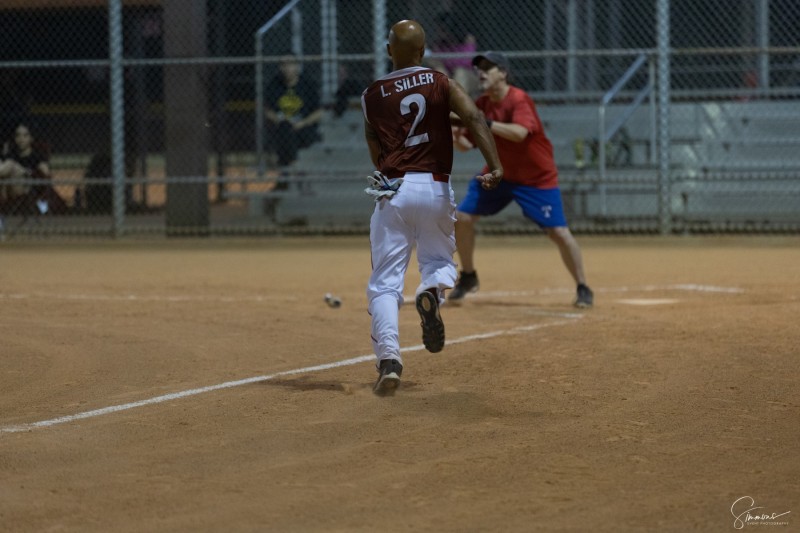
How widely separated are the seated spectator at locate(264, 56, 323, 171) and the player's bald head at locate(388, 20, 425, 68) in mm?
10810

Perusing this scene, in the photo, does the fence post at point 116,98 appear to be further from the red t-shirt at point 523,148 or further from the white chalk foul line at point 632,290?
the red t-shirt at point 523,148

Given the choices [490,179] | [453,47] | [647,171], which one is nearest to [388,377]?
[490,179]

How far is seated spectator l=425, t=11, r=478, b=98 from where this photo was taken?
1656cm

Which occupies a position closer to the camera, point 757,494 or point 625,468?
Answer: point 757,494

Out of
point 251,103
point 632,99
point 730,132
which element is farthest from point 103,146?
point 730,132

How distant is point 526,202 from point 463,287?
0.92 metres

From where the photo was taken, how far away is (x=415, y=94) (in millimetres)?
6062

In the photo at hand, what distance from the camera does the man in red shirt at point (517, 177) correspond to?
932cm

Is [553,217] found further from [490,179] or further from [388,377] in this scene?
[388,377]

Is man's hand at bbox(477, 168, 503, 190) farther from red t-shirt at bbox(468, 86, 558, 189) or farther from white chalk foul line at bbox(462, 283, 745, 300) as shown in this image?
white chalk foul line at bbox(462, 283, 745, 300)

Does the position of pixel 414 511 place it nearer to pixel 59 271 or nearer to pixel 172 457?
pixel 172 457

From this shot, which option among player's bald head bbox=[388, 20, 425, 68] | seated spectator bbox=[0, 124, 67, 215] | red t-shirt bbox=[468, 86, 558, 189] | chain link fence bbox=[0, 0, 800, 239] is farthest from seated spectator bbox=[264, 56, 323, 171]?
player's bald head bbox=[388, 20, 425, 68]

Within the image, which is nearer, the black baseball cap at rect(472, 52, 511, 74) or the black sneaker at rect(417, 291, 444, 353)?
the black sneaker at rect(417, 291, 444, 353)

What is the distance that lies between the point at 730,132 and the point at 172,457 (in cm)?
1444
